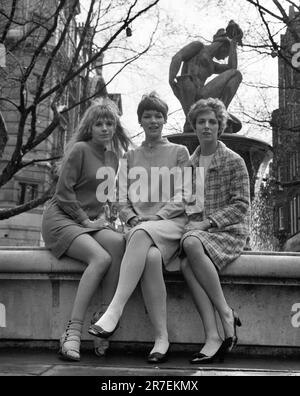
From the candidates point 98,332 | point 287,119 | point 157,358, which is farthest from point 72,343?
point 287,119

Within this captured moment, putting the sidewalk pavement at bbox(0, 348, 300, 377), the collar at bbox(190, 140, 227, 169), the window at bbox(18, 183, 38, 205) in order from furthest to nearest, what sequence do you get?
the window at bbox(18, 183, 38, 205)
the collar at bbox(190, 140, 227, 169)
the sidewalk pavement at bbox(0, 348, 300, 377)

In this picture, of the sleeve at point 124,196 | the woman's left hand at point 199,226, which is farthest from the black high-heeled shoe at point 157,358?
the sleeve at point 124,196

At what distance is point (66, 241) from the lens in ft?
13.9

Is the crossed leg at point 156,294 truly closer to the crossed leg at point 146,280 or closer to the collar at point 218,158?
the crossed leg at point 146,280

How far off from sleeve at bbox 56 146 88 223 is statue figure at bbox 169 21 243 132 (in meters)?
3.78

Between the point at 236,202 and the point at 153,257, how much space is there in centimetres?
81

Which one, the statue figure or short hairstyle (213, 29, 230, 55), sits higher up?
short hairstyle (213, 29, 230, 55)

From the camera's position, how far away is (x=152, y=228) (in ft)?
13.2

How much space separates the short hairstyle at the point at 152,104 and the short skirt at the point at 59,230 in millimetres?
942

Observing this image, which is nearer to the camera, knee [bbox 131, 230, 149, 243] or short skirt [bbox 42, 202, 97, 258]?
knee [bbox 131, 230, 149, 243]

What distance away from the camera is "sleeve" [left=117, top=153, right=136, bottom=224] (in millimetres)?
4398

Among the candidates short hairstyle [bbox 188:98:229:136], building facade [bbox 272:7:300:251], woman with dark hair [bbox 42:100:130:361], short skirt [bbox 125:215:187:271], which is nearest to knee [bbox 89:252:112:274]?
woman with dark hair [bbox 42:100:130:361]

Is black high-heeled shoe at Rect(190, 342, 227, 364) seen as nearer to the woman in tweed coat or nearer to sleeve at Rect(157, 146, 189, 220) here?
the woman in tweed coat

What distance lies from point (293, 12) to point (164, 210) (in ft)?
28.3
